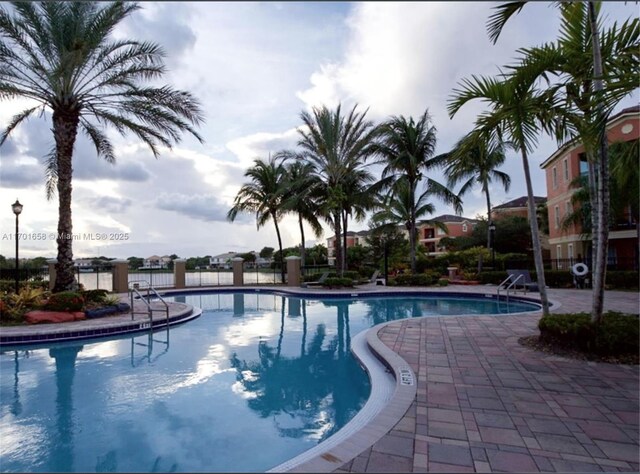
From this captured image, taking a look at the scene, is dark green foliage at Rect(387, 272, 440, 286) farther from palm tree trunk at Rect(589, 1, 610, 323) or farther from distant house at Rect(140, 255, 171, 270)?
palm tree trunk at Rect(589, 1, 610, 323)

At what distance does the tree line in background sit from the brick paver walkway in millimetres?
1491

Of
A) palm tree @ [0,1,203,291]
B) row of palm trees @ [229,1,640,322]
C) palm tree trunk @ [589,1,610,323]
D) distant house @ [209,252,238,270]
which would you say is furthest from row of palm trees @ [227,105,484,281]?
palm tree trunk @ [589,1,610,323]

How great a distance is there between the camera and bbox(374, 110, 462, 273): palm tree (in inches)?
750

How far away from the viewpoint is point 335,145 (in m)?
18.0

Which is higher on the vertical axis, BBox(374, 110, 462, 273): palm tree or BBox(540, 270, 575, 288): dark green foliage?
BBox(374, 110, 462, 273): palm tree

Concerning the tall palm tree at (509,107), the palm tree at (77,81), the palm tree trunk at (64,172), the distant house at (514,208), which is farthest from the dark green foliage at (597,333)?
the distant house at (514,208)

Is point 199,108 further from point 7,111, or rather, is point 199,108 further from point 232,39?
point 232,39

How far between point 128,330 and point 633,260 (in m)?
21.5

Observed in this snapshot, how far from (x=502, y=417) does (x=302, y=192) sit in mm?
16050

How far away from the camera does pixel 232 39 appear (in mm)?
1360

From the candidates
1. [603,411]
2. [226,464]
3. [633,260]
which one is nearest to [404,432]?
[226,464]

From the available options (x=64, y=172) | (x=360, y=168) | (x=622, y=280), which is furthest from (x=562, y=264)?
(x=64, y=172)

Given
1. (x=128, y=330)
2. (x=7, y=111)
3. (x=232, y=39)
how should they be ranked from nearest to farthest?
1. (x=232, y=39)
2. (x=128, y=330)
3. (x=7, y=111)

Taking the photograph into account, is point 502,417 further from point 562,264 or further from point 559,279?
point 562,264
